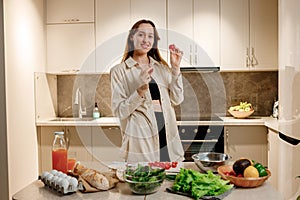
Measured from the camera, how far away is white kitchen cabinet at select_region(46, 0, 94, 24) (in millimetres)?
3875

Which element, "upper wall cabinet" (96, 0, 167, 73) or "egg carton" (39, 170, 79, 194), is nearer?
"egg carton" (39, 170, 79, 194)

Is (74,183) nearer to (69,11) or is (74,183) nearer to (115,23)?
(115,23)

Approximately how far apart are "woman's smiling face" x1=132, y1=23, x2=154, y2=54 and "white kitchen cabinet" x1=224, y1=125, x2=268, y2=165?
1.28 meters

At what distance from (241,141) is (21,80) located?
218 cm

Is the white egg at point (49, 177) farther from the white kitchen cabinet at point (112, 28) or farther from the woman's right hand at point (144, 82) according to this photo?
the white kitchen cabinet at point (112, 28)

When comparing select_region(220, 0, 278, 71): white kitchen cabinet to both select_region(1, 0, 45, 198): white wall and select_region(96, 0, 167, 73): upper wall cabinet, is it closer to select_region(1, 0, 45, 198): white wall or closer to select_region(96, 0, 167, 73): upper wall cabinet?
select_region(96, 0, 167, 73): upper wall cabinet

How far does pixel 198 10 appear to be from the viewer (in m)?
3.78

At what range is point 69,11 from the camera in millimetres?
3895

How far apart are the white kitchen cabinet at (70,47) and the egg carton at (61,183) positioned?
7.44ft

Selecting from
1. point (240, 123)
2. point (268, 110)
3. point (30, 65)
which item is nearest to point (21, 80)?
point (30, 65)

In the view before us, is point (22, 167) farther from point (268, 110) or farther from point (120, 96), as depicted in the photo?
point (268, 110)

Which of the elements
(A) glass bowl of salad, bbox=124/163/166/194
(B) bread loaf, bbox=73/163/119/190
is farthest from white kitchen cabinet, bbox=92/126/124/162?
(A) glass bowl of salad, bbox=124/163/166/194

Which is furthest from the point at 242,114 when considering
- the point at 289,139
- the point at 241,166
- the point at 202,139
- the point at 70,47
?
the point at 241,166

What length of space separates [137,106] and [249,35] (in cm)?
170
